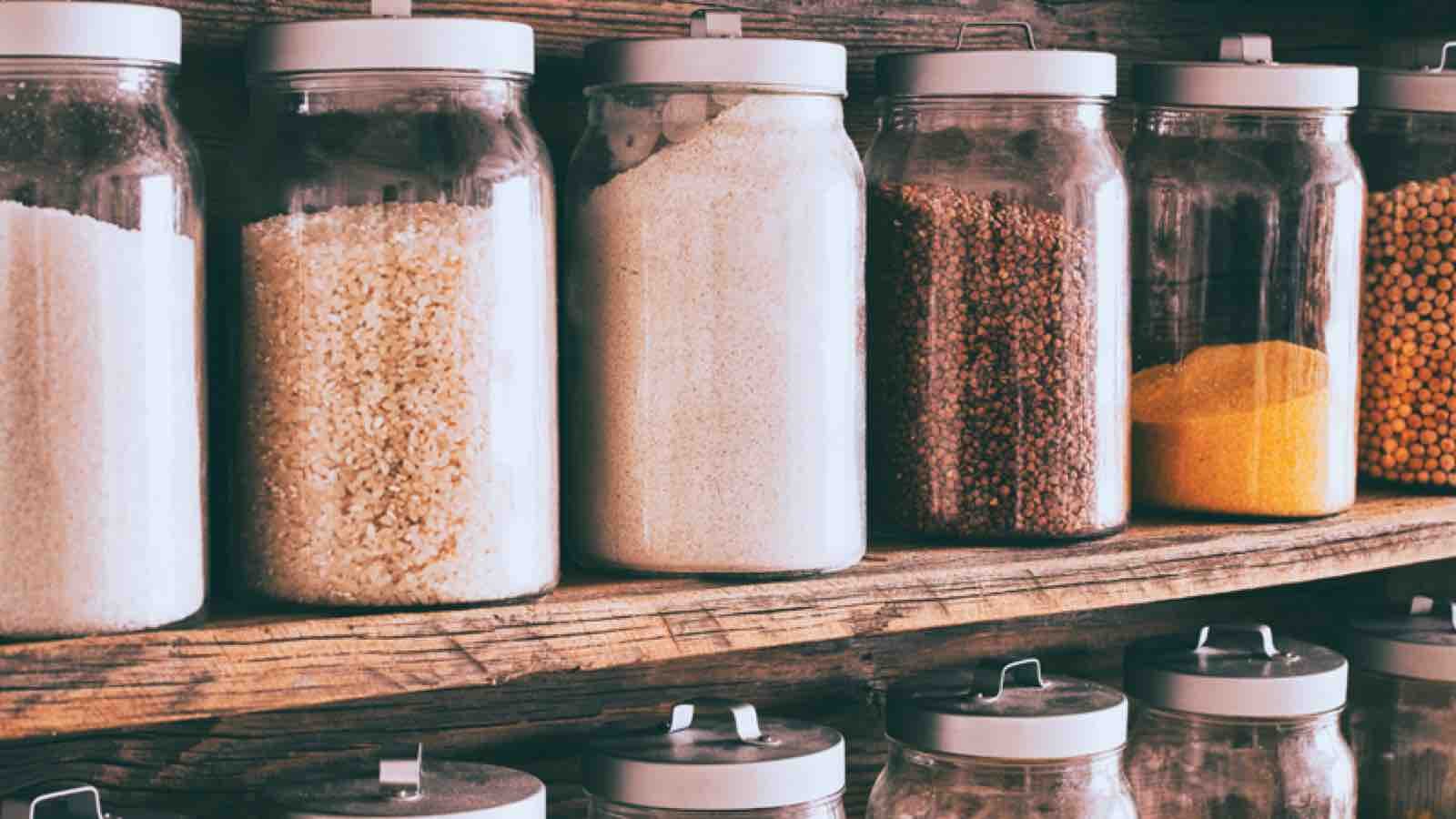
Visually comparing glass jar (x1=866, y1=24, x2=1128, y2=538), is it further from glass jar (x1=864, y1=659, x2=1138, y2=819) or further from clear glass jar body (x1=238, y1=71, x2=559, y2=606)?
clear glass jar body (x1=238, y1=71, x2=559, y2=606)

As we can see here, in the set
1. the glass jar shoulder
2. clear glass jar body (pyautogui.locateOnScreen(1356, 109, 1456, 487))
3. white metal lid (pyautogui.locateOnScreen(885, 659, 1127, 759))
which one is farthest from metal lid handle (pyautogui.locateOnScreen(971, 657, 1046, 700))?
the glass jar shoulder

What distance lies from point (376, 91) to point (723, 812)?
1.33 feet

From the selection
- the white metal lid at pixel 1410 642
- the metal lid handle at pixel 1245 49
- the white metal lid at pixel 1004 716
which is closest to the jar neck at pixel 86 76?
the white metal lid at pixel 1004 716

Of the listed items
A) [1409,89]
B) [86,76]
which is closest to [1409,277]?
[1409,89]

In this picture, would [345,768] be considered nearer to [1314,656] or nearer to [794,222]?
[794,222]

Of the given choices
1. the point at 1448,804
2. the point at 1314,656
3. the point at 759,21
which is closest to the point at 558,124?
the point at 759,21

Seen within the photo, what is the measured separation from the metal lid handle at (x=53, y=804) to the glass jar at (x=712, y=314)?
27cm

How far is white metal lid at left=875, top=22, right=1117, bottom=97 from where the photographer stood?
40.4 inches

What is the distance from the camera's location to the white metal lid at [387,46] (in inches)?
32.8

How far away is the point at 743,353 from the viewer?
910 millimetres

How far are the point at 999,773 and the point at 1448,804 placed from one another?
446mm

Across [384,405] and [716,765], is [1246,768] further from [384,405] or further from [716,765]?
[384,405]

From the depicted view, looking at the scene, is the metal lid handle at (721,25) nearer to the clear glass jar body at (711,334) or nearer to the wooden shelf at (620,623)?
the clear glass jar body at (711,334)

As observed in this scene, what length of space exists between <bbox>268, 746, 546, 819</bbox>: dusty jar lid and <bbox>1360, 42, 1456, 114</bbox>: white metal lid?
0.76m
